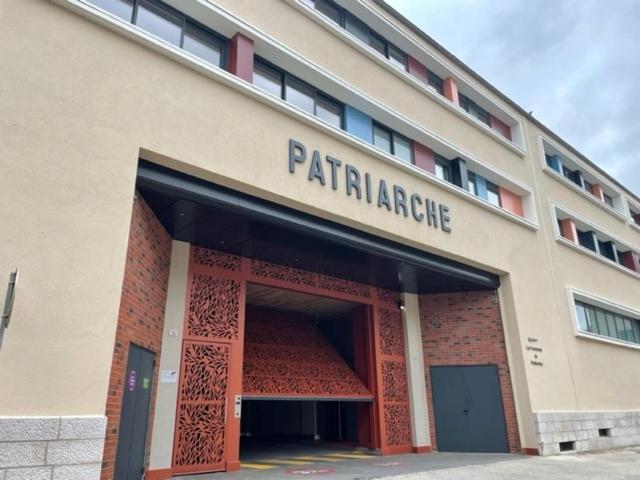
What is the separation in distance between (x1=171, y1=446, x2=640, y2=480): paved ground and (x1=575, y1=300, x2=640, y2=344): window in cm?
470

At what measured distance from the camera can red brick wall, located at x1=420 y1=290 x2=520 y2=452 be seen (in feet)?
43.0

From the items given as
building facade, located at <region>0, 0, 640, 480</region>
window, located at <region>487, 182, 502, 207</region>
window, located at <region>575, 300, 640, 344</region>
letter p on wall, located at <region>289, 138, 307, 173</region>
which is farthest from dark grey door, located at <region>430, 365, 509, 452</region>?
letter p on wall, located at <region>289, 138, 307, 173</region>

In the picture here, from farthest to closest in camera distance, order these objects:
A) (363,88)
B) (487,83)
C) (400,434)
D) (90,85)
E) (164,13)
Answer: (487,83)
(400,434)
(363,88)
(164,13)
(90,85)

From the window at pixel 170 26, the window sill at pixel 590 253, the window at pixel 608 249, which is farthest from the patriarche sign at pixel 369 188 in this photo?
the window at pixel 608 249

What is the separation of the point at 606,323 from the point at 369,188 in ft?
42.0

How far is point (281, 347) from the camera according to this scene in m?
12.8

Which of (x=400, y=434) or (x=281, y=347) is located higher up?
(x=281, y=347)

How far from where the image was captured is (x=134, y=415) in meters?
7.50

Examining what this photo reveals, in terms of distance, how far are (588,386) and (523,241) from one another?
4.95 metres

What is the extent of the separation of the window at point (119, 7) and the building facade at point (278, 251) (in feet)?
0.15

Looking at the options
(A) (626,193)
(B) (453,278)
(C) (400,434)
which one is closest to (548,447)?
(C) (400,434)

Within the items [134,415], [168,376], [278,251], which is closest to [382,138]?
[278,251]

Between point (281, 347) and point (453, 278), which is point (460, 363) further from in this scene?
point (281, 347)

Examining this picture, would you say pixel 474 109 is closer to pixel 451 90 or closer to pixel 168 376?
pixel 451 90
